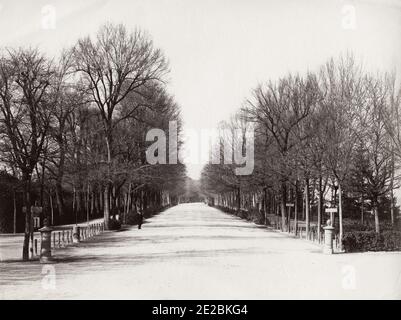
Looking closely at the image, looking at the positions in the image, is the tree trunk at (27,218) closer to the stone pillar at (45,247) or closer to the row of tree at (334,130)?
the stone pillar at (45,247)

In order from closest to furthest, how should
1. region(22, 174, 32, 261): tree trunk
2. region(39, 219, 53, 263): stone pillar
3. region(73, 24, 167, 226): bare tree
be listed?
region(39, 219, 53, 263): stone pillar < region(22, 174, 32, 261): tree trunk < region(73, 24, 167, 226): bare tree

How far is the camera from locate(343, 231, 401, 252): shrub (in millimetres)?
22641

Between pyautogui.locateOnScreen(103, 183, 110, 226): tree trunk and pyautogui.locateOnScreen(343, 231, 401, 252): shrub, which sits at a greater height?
pyautogui.locateOnScreen(103, 183, 110, 226): tree trunk

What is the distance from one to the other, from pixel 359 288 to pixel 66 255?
447 inches

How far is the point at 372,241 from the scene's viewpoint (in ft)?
75.0

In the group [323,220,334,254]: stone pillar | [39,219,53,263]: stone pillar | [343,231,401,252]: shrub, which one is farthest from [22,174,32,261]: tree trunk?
[343,231,401,252]: shrub

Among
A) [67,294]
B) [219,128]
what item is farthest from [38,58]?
[219,128]

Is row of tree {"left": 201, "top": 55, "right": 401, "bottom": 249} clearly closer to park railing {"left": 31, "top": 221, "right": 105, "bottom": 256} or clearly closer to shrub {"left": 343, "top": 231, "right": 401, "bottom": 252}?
shrub {"left": 343, "top": 231, "right": 401, "bottom": 252}

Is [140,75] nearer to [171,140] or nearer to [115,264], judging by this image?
[171,140]

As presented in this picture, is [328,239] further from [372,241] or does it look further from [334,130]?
[334,130]

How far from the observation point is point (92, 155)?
4025cm

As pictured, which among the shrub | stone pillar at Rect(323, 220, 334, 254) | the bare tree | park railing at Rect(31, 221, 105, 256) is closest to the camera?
stone pillar at Rect(323, 220, 334, 254)

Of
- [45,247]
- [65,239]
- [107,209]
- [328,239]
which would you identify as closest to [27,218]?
[45,247]

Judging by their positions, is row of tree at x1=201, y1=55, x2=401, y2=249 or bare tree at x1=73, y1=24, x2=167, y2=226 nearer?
row of tree at x1=201, y1=55, x2=401, y2=249
